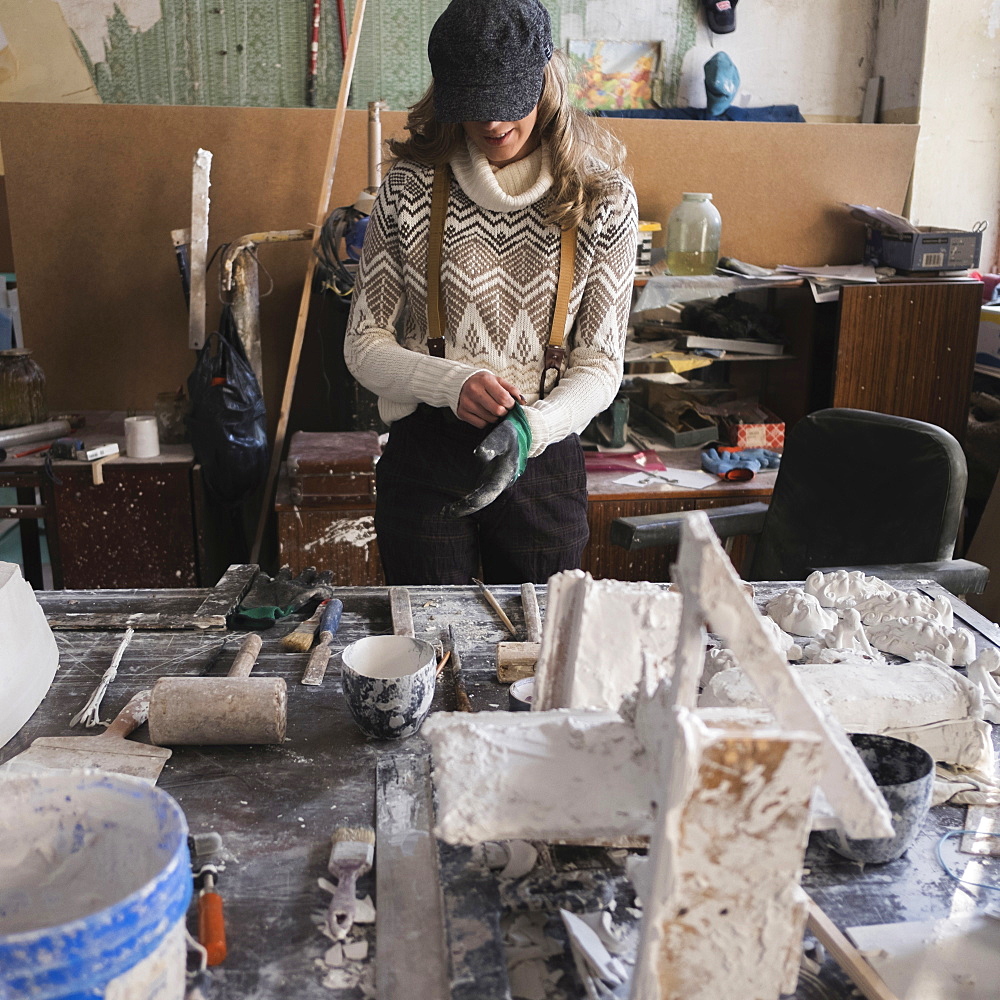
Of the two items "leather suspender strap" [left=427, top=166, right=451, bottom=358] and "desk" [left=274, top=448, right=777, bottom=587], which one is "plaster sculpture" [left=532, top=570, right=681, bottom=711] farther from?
"desk" [left=274, top=448, right=777, bottom=587]

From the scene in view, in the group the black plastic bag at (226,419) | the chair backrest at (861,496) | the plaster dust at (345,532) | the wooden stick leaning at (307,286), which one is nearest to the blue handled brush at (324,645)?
the chair backrest at (861,496)

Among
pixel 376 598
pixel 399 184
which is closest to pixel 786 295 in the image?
pixel 399 184

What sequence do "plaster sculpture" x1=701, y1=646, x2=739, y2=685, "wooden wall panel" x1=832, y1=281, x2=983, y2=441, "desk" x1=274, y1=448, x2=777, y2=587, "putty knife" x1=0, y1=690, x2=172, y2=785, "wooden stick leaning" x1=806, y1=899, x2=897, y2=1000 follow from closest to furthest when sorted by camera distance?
"wooden stick leaning" x1=806, y1=899, x2=897, y2=1000, "putty knife" x1=0, y1=690, x2=172, y2=785, "plaster sculpture" x1=701, y1=646, x2=739, y2=685, "desk" x1=274, y1=448, x2=777, y2=587, "wooden wall panel" x1=832, y1=281, x2=983, y2=441

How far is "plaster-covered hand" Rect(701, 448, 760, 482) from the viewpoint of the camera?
10.8 ft

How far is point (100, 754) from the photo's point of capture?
124 cm

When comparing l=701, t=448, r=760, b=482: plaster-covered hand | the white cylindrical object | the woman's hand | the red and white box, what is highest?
the woman's hand

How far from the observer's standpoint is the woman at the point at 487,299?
6.04 ft

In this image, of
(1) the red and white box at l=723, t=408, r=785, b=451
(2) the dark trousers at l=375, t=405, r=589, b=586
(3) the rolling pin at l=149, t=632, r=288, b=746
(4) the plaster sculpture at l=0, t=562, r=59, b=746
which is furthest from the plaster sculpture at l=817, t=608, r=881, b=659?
(1) the red and white box at l=723, t=408, r=785, b=451

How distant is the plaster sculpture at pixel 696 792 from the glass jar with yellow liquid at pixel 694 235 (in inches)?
114

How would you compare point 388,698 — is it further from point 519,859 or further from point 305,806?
point 519,859

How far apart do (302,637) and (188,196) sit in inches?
99.6

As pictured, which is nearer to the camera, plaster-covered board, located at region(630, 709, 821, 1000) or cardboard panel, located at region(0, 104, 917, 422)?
plaster-covered board, located at region(630, 709, 821, 1000)

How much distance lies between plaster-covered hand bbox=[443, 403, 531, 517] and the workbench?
0.73 feet

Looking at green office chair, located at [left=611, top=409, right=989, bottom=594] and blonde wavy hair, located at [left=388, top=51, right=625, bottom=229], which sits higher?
blonde wavy hair, located at [left=388, top=51, right=625, bottom=229]
